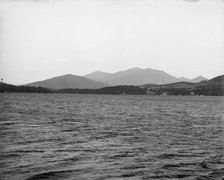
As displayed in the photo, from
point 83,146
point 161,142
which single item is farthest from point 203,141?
point 83,146

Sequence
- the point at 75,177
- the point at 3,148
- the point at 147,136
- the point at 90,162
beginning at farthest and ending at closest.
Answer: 1. the point at 147,136
2. the point at 3,148
3. the point at 90,162
4. the point at 75,177

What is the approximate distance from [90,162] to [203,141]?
1449 cm

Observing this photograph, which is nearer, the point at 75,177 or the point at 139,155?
the point at 75,177

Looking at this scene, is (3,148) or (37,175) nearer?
(37,175)

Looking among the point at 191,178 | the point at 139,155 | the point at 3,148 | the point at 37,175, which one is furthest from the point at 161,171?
the point at 3,148

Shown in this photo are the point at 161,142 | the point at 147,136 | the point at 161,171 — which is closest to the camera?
the point at 161,171

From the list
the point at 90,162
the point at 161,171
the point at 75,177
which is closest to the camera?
the point at 75,177

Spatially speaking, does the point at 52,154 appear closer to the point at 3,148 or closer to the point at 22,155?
the point at 22,155

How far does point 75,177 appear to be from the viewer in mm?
18625

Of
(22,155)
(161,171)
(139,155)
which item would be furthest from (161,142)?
(22,155)

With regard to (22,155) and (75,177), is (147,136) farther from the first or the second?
(75,177)

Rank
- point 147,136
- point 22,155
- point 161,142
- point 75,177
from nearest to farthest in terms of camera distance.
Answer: point 75,177 < point 22,155 < point 161,142 < point 147,136

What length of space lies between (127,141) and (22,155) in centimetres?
1080

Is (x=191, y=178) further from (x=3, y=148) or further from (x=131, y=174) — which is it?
(x=3, y=148)
